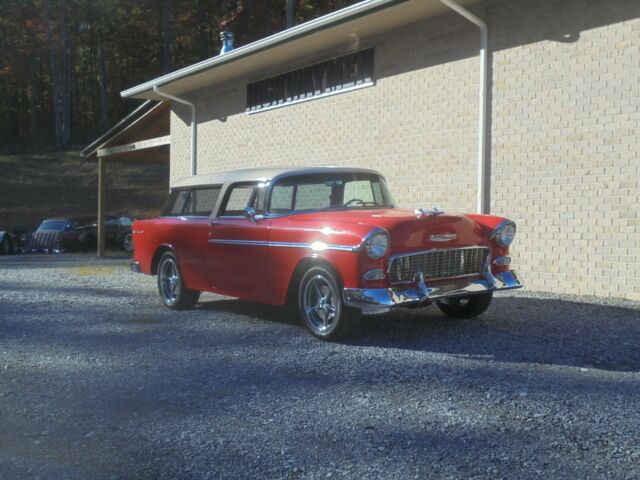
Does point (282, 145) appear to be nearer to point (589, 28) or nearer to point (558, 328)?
point (589, 28)

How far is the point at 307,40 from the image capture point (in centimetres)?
1205

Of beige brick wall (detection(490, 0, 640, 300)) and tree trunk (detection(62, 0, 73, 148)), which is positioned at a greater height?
A: tree trunk (detection(62, 0, 73, 148))

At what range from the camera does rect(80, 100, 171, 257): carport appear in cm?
1783

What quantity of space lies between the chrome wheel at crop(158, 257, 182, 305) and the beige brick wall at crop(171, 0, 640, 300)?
4093mm

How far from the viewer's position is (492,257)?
6.54m

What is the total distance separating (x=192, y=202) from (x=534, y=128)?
4470 millimetres

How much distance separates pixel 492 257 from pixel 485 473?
11.7 ft

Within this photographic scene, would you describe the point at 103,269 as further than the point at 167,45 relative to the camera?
No

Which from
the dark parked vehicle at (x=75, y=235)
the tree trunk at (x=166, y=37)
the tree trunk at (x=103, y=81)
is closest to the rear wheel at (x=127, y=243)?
the dark parked vehicle at (x=75, y=235)

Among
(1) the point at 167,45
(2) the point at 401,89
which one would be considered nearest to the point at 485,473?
(2) the point at 401,89

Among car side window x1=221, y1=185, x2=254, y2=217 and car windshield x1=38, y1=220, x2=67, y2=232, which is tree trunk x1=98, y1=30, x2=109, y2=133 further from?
car side window x1=221, y1=185, x2=254, y2=217

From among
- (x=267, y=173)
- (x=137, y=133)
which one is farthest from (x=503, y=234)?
(x=137, y=133)

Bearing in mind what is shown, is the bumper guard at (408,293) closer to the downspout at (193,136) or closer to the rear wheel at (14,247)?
the downspout at (193,136)

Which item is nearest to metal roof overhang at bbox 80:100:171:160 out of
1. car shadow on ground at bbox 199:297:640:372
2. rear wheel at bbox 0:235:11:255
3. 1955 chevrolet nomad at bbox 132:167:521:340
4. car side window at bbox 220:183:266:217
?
rear wheel at bbox 0:235:11:255
